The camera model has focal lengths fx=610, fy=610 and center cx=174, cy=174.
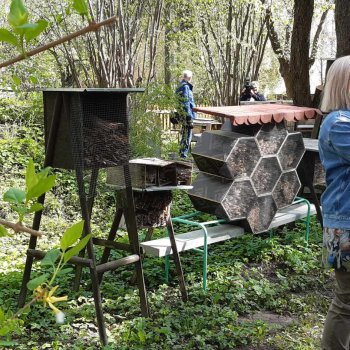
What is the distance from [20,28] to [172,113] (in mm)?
10339

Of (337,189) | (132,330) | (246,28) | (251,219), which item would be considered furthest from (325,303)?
(246,28)

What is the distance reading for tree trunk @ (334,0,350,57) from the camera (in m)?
8.21

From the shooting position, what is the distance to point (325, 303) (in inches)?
217

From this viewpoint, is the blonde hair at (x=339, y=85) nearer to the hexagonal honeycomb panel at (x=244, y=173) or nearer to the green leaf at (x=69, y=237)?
the hexagonal honeycomb panel at (x=244, y=173)

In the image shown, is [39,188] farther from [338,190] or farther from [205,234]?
[205,234]

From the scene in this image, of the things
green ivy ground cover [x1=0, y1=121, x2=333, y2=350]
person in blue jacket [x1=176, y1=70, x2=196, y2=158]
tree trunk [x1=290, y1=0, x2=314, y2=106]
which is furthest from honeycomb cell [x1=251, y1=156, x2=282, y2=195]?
person in blue jacket [x1=176, y1=70, x2=196, y2=158]

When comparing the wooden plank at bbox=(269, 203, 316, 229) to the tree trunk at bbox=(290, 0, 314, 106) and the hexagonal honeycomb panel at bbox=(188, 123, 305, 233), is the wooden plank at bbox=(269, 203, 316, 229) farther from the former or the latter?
the tree trunk at bbox=(290, 0, 314, 106)

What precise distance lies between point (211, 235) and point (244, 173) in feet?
2.34

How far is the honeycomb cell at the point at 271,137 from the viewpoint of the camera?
6293mm

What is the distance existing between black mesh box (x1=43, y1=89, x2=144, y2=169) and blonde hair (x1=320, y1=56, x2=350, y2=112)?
57.5 inches

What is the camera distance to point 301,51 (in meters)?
11.4

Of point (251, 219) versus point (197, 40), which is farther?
point (197, 40)

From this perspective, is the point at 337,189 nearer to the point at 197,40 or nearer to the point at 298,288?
the point at 298,288

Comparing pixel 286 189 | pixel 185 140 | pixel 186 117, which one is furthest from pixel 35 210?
pixel 185 140
